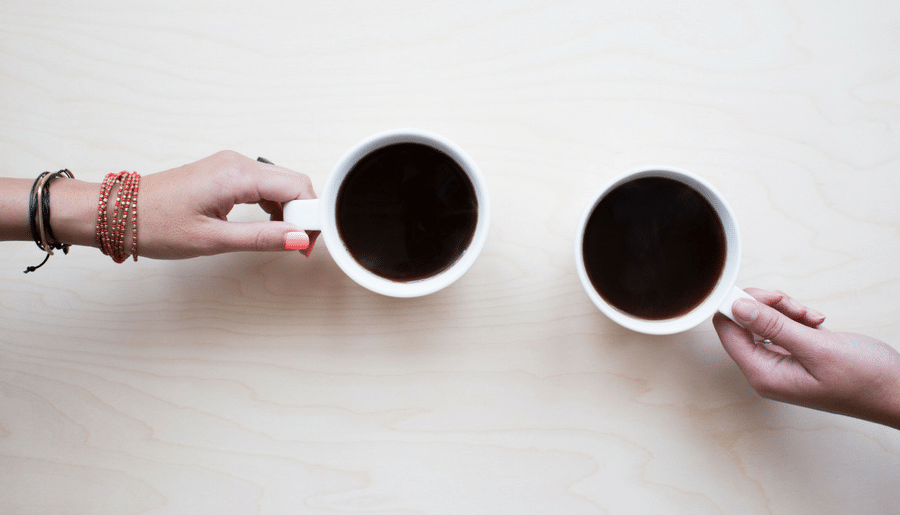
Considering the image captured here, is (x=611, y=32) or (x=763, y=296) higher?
(x=611, y=32)

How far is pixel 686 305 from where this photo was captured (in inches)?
25.0

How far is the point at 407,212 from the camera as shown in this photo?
2.07 feet

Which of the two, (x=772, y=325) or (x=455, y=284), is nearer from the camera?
(x=772, y=325)

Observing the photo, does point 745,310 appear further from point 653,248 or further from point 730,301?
point 653,248

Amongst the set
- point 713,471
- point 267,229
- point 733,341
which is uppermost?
point 267,229

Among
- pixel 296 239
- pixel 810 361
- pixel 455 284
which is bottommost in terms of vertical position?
pixel 810 361

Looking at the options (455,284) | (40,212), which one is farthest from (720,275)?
(40,212)

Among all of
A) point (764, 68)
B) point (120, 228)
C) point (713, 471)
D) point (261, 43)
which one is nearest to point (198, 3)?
point (261, 43)

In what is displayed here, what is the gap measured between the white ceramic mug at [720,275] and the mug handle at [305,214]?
0.33m

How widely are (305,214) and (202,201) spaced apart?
150 mm

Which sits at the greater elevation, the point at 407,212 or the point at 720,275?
the point at 407,212

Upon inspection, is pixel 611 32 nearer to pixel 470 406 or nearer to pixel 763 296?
pixel 763 296

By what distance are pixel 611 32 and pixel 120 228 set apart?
760 millimetres

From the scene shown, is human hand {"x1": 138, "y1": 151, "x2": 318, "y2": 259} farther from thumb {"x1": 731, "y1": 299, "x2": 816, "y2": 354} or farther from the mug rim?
thumb {"x1": 731, "y1": 299, "x2": 816, "y2": 354}
